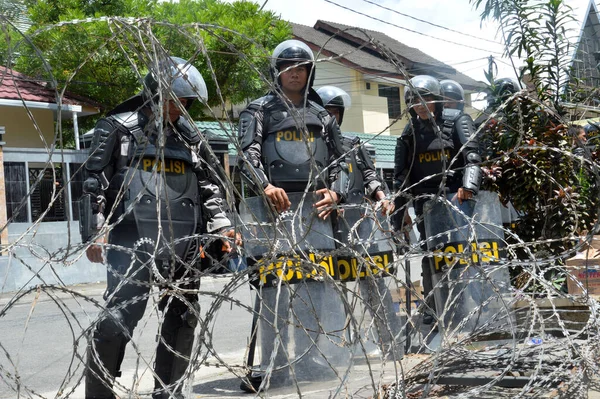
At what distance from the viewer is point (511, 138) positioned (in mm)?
6379

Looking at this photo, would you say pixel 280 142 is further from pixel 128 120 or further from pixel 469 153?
pixel 469 153

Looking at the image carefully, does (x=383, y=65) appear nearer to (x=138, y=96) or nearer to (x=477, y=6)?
(x=477, y=6)

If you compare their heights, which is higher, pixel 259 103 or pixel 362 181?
pixel 259 103

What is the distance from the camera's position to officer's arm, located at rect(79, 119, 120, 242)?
4.02 m

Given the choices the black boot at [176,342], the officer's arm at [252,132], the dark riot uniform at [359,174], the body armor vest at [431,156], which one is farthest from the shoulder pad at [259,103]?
the body armor vest at [431,156]

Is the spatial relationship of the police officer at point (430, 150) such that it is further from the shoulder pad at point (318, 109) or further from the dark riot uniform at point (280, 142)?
the dark riot uniform at point (280, 142)

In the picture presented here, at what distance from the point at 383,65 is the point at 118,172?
3323 cm

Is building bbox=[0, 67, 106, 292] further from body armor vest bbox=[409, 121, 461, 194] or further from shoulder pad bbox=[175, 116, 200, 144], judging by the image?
shoulder pad bbox=[175, 116, 200, 144]

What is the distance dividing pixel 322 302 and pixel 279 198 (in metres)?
0.68

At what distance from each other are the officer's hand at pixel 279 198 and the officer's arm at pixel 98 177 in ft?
2.81

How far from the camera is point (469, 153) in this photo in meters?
Answer: 6.02

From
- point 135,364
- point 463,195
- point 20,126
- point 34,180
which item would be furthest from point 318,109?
point 20,126

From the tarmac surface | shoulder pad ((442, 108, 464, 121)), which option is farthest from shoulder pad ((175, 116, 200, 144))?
shoulder pad ((442, 108, 464, 121))

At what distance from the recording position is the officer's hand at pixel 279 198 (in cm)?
444
